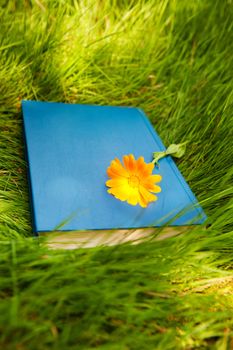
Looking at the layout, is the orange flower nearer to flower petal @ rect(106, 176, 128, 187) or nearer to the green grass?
flower petal @ rect(106, 176, 128, 187)

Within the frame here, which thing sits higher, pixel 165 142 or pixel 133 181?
pixel 165 142

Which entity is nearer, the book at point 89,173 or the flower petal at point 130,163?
the book at point 89,173

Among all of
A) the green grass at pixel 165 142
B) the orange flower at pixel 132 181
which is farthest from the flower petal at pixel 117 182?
the green grass at pixel 165 142

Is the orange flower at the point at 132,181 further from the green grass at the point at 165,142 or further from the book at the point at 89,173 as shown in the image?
the green grass at the point at 165,142

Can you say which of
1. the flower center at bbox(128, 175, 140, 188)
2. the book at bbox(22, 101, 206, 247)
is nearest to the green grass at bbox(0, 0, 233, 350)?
the book at bbox(22, 101, 206, 247)

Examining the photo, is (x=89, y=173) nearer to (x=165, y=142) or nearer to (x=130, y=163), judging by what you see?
(x=130, y=163)

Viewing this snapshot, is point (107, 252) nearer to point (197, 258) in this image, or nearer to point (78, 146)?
point (197, 258)

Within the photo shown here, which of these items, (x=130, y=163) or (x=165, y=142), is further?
(x=165, y=142)

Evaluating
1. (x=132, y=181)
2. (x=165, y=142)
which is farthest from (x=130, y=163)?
(x=165, y=142)
